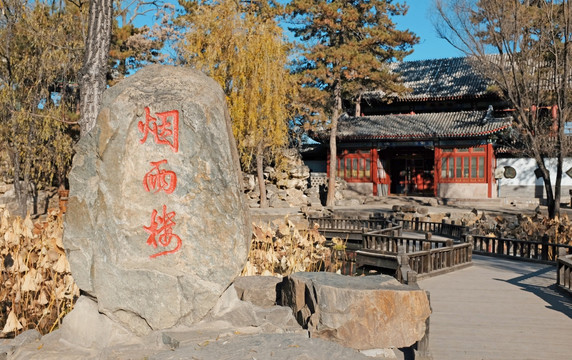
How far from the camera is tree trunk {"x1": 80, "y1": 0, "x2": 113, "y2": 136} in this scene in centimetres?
698

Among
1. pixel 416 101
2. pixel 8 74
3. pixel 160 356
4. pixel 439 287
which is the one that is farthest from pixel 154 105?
pixel 416 101

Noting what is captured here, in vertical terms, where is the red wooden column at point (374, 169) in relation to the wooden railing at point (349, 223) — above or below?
above

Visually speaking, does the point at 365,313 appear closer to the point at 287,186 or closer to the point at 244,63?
the point at 244,63

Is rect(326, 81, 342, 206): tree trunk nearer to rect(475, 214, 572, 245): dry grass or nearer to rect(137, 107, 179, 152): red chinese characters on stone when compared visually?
rect(475, 214, 572, 245): dry grass

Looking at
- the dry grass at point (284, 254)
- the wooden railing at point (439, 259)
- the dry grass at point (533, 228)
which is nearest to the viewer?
the dry grass at point (284, 254)

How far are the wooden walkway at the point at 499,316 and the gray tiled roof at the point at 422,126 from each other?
15646 mm

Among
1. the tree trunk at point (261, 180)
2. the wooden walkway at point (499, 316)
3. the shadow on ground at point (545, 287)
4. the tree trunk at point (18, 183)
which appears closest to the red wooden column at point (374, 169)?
the tree trunk at point (261, 180)

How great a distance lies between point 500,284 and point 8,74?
15.4 metres

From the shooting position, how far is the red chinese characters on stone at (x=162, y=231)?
13.1ft

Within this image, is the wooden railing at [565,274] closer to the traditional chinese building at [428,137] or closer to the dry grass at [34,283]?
the dry grass at [34,283]

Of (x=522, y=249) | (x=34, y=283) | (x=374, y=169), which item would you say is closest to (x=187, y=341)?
(x=34, y=283)

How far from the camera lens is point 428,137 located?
24844 millimetres

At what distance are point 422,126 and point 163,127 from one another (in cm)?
2357

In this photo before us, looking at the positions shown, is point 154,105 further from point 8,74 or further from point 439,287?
point 8,74
